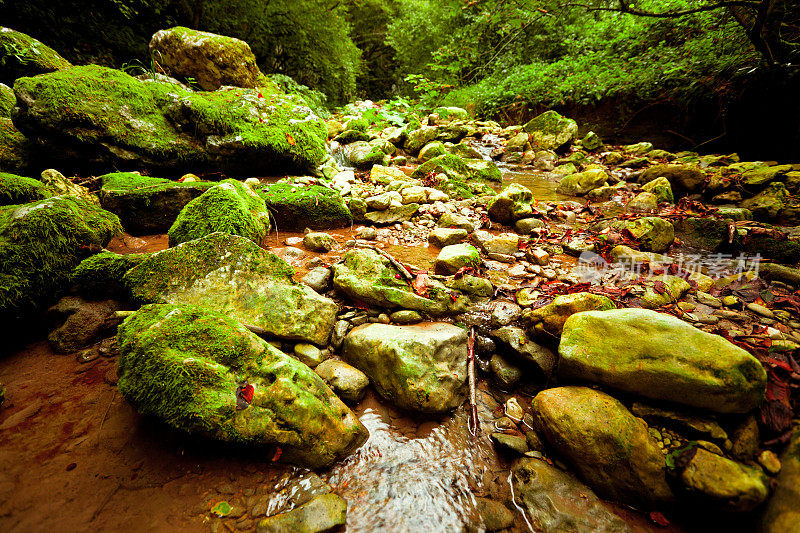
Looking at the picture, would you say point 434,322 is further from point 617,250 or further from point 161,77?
point 161,77

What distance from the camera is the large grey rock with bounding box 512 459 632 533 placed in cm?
162

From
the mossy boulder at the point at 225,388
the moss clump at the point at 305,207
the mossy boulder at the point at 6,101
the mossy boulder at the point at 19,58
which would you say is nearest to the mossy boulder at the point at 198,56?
the mossy boulder at the point at 19,58

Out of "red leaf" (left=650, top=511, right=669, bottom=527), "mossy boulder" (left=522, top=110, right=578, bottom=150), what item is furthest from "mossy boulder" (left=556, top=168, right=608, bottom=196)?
"red leaf" (left=650, top=511, right=669, bottom=527)

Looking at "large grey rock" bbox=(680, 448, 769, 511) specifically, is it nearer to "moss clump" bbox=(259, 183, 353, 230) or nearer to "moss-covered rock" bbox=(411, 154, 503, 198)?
"moss clump" bbox=(259, 183, 353, 230)

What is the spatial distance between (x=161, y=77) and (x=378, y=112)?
6.41 metres

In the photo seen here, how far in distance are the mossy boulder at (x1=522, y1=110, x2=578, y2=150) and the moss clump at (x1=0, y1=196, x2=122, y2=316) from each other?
1150 cm

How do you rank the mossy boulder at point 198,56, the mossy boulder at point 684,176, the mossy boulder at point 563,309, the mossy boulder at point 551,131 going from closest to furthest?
1. the mossy boulder at point 563,309
2. the mossy boulder at point 684,176
3. the mossy boulder at point 198,56
4. the mossy boulder at point 551,131

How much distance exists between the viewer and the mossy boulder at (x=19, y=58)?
4605 mm

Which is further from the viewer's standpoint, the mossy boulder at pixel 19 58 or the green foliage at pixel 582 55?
the green foliage at pixel 582 55

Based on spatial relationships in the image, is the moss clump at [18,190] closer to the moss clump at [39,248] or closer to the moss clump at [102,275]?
the moss clump at [39,248]

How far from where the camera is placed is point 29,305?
2189 millimetres

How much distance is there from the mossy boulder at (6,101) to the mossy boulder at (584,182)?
9.91 meters

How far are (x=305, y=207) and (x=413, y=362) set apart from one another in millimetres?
3153

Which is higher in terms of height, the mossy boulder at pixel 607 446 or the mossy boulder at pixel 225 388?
the mossy boulder at pixel 225 388
